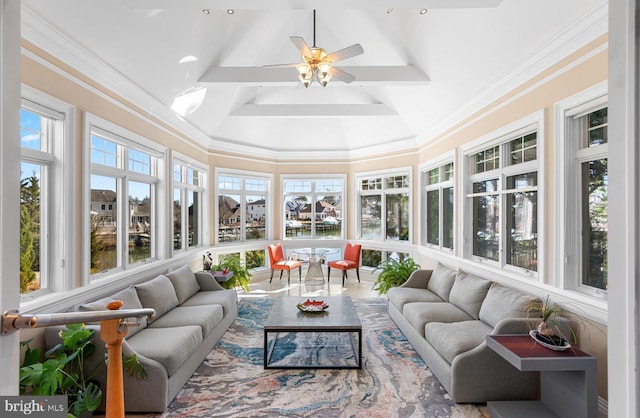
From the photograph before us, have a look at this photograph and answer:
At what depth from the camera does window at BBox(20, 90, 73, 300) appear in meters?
2.66

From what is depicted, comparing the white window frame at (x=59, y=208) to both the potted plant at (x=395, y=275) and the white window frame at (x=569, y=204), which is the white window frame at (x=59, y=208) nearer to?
the potted plant at (x=395, y=275)

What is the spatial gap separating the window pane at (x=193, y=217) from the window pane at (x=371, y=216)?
3624 millimetres

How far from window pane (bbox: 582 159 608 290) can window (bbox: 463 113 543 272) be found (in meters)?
0.41

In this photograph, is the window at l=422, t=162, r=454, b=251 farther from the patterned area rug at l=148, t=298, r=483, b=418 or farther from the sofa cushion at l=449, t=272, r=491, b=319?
the patterned area rug at l=148, t=298, r=483, b=418

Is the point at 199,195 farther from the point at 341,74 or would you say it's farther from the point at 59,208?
the point at 341,74

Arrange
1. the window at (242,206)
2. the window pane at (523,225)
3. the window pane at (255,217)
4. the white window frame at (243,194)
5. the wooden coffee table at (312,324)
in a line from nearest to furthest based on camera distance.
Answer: the wooden coffee table at (312,324)
the window pane at (523,225)
the white window frame at (243,194)
the window at (242,206)
the window pane at (255,217)

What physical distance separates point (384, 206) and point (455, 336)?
458 cm

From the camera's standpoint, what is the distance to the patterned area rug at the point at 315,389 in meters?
2.62

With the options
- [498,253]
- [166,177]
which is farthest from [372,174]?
[166,177]

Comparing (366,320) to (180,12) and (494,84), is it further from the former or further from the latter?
(180,12)

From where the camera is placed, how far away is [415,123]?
603cm

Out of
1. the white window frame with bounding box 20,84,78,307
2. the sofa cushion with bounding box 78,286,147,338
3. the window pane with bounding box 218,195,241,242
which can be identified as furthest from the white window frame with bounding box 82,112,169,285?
the window pane with bounding box 218,195,241,242

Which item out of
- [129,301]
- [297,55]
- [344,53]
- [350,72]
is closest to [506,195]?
[344,53]

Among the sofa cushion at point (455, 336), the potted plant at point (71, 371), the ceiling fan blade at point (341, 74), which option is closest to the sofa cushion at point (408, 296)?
the sofa cushion at point (455, 336)
